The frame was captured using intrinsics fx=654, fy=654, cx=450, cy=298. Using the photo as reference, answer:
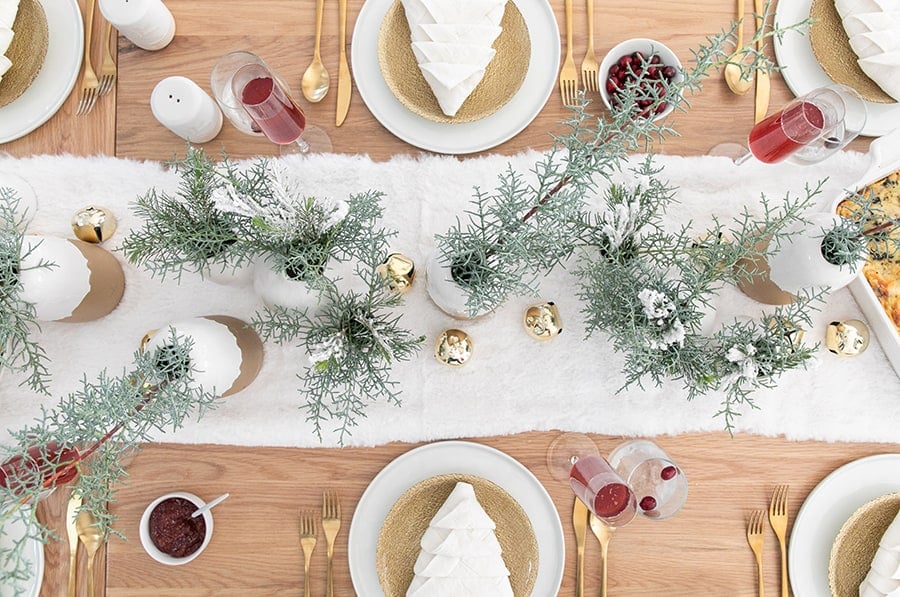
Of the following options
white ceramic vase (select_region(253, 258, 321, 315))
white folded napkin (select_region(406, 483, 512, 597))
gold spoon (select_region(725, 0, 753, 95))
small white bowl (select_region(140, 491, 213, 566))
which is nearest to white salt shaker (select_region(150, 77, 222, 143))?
white ceramic vase (select_region(253, 258, 321, 315))

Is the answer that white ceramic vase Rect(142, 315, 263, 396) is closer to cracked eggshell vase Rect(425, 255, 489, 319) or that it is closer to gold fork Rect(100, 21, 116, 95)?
cracked eggshell vase Rect(425, 255, 489, 319)

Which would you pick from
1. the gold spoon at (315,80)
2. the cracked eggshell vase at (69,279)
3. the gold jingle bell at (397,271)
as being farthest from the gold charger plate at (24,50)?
the gold jingle bell at (397,271)

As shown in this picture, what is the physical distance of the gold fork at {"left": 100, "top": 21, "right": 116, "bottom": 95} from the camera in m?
1.06

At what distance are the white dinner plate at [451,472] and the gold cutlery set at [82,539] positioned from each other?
0.38 m

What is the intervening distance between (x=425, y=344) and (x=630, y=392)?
1.10 feet

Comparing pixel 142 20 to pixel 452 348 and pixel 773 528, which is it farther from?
pixel 773 528

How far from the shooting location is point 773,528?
3.34ft

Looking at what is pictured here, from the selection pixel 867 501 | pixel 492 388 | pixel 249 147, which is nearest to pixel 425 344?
pixel 492 388

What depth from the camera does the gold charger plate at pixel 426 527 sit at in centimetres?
98

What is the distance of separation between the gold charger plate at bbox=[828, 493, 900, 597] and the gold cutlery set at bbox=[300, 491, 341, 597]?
758 mm

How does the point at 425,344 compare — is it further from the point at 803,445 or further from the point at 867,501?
the point at 867,501

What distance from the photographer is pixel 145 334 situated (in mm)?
1031

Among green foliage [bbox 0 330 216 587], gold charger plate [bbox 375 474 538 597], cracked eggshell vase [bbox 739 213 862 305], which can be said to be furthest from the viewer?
gold charger plate [bbox 375 474 538 597]

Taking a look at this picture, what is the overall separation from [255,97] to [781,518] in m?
1.03
